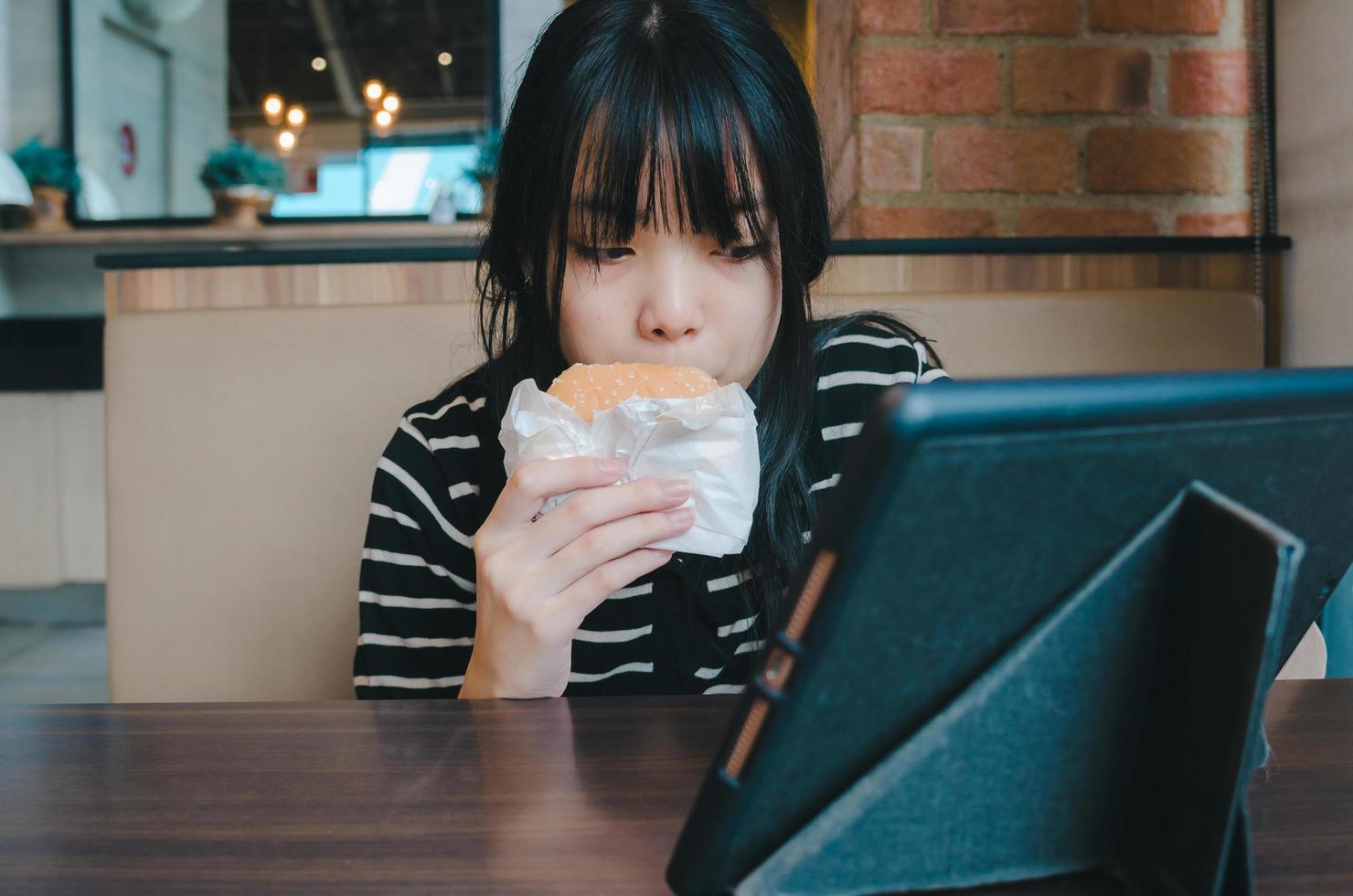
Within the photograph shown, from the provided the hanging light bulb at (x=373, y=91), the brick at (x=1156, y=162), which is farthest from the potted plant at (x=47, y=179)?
the brick at (x=1156, y=162)

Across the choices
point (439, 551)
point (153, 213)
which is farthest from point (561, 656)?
point (153, 213)

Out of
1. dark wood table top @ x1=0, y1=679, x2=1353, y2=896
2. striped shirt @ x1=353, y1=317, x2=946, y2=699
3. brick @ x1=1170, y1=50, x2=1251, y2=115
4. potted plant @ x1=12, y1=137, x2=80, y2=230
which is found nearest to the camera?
dark wood table top @ x1=0, y1=679, x2=1353, y2=896

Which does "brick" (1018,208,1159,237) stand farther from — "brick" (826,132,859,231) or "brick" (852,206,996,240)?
"brick" (826,132,859,231)

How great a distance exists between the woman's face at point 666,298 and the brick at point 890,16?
881 mm

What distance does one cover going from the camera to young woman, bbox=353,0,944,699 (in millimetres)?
795

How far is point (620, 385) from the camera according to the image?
2.85 feet

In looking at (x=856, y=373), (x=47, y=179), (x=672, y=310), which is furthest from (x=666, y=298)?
(x=47, y=179)

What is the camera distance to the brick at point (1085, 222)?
1.67 metres

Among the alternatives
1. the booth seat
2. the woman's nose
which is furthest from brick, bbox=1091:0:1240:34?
the woman's nose

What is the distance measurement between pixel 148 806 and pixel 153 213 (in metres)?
5.29

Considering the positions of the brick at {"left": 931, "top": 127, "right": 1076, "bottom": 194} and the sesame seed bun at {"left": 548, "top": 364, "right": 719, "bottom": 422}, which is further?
the brick at {"left": 931, "top": 127, "right": 1076, "bottom": 194}

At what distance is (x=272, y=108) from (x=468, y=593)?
4866mm

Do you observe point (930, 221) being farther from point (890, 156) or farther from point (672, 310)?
point (672, 310)

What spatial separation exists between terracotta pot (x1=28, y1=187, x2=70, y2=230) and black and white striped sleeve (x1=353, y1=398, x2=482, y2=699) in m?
4.10
